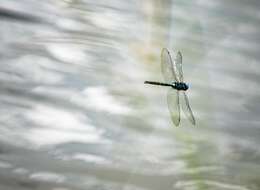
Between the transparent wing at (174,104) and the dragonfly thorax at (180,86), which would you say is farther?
the dragonfly thorax at (180,86)

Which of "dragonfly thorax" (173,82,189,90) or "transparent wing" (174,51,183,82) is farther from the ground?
"transparent wing" (174,51,183,82)

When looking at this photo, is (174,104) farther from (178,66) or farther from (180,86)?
(178,66)

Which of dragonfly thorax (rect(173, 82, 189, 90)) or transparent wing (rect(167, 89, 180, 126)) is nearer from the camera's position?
transparent wing (rect(167, 89, 180, 126))

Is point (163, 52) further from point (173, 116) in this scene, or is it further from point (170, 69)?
point (173, 116)

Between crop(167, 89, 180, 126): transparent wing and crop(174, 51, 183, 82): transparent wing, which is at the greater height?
crop(174, 51, 183, 82): transparent wing

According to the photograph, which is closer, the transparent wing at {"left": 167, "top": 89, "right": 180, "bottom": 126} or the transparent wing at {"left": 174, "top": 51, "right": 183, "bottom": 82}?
the transparent wing at {"left": 167, "top": 89, "right": 180, "bottom": 126}

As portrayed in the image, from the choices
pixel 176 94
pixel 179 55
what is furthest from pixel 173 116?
pixel 179 55
